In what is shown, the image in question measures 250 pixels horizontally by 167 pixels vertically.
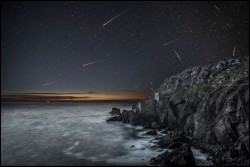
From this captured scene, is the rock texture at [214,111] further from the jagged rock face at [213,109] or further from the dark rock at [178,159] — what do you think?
the dark rock at [178,159]

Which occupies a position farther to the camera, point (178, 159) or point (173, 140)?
point (173, 140)

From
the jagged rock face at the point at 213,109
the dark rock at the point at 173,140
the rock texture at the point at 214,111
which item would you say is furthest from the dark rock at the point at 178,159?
the jagged rock face at the point at 213,109

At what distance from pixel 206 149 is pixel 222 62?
4420 cm

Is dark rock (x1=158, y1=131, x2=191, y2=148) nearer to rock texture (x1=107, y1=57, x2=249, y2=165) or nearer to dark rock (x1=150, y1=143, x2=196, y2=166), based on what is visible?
rock texture (x1=107, y1=57, x2=249, y2=165)

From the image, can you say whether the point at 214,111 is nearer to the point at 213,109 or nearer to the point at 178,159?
the point at 213,109

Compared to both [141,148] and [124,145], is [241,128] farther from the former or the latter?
[124,145]

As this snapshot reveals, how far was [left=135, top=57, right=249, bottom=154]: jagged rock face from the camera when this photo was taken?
44594mm

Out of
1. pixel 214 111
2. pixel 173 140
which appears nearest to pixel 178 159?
pixel 173 140

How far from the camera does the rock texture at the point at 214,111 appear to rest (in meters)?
A: 43.8

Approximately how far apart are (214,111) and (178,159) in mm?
20094

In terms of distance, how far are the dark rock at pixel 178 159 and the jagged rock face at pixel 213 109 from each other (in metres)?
9.28

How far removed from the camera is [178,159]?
121ft

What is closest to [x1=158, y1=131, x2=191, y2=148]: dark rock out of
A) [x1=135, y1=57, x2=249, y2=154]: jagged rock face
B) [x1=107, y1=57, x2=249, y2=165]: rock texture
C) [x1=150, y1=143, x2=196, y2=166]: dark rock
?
[x1=107, y1=57, x2=249, y2=165]: rock texture

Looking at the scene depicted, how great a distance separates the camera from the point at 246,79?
174ft
